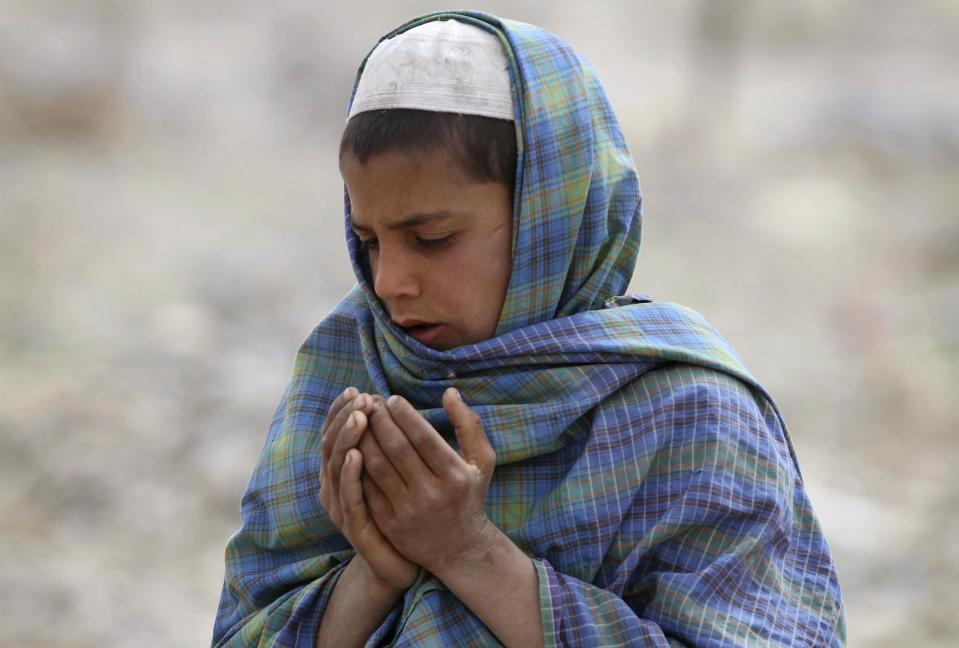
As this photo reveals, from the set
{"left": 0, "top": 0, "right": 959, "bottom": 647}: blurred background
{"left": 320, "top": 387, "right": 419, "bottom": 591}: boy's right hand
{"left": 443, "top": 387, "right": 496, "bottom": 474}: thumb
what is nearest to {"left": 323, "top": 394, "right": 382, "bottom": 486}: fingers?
{"left": 320, "top": 387, "right": 419, "bottom": 591}: boy's right hand

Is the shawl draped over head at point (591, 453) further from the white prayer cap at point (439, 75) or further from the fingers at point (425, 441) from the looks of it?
the fingers at point (425, 441)

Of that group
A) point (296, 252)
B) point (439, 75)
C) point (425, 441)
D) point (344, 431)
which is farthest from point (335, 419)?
point (296, 252)

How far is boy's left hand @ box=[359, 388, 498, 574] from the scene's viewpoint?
1708 millimetres

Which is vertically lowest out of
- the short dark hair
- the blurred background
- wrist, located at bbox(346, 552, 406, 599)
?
the blurred background

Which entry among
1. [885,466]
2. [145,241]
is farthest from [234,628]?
[145,241]

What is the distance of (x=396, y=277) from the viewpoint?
1.87 metres

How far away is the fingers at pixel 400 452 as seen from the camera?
170 cm

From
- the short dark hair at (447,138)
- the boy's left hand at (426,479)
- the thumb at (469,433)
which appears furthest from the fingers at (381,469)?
the short dark hair at (447,138)

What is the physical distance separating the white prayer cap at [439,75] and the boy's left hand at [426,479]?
1.56ft

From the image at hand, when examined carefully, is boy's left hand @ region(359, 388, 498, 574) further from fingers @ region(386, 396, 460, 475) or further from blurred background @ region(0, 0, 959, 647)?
blurred background @ region(0, 0, 959, 647)

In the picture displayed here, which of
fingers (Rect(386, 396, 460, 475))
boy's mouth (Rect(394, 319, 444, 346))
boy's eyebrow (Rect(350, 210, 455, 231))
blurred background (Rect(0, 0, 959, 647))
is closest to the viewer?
fingers (Rect(386, 396, 460, 475))

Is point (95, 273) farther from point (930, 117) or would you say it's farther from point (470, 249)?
point (930, 117)

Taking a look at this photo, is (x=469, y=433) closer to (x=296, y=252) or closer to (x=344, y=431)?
(x=344, y=431)

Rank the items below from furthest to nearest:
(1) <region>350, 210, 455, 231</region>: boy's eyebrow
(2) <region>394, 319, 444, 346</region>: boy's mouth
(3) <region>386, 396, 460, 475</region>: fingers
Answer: (2) <region>394, 319, 444, 346</region>: boy's mouth → (1) <region>350, 210, 455, 231</region>: boy's eyebrow → (3) <region>386, 396, 460, 475</region>: fingers
